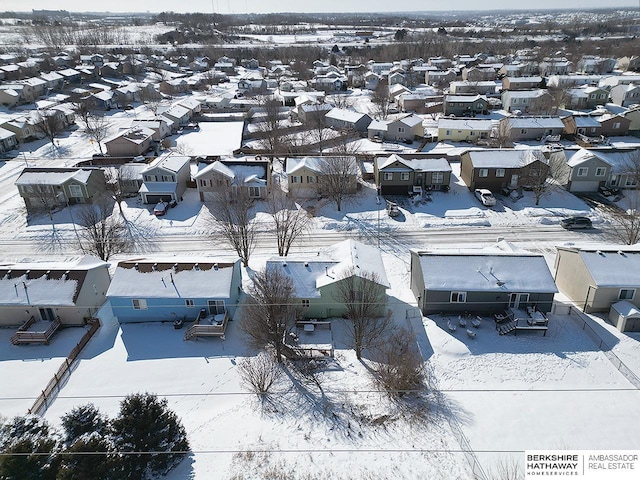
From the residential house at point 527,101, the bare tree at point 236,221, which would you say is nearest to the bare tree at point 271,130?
the bare tree at point 236,221

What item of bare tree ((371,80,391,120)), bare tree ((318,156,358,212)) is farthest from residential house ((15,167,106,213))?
bare tree ((371,80,391,120))

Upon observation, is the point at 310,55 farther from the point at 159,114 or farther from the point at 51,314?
the point at 51,314

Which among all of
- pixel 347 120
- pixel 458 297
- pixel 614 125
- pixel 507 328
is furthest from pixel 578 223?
pixel 347 120

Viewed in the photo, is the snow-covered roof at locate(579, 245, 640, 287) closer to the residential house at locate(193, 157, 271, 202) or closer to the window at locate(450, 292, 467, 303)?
the window at locate(450, 292, 467, 303)

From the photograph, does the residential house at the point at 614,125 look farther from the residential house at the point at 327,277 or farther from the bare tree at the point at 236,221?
the residential house at the point at 327,277

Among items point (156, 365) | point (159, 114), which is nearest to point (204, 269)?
point (156, 365)

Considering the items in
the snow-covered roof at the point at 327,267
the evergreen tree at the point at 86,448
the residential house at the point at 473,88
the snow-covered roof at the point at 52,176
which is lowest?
the evergreen tree at the point at 86,448

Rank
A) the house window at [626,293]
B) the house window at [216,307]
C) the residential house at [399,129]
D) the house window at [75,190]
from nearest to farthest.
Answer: the house window at [626,293], the house window at [216,307], the house window at [75,190], the residential house at [399,129]
